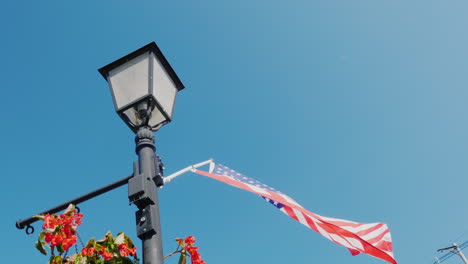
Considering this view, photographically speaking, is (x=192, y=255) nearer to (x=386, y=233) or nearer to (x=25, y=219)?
(x=25, y=219)

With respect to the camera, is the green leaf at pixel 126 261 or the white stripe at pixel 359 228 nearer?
the green leaf at pixel 126 261

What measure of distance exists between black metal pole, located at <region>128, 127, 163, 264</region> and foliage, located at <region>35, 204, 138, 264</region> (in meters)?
0.45

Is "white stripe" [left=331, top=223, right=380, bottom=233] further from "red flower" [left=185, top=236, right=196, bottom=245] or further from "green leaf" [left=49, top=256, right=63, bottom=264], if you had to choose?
"green leaf" [left=49, top=256, right=63, bottom=264]

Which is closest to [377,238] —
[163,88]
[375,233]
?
[375,233]

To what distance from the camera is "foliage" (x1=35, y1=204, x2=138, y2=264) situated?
3084 millimetres

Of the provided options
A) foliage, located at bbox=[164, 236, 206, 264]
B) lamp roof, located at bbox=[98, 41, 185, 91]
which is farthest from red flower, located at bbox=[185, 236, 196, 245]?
lamp roof, located at bbox=[98, 41, 185, 91]

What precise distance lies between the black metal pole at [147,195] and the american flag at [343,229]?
229 centimetres

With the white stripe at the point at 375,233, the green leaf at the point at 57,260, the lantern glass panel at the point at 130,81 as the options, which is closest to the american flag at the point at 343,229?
the white stripe at the point at 375,233

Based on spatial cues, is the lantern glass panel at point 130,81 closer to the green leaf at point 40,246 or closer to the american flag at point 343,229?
the green leaf at point 40,246

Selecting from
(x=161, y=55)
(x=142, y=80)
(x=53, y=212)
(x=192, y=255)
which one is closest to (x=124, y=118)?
(x=142, y=80)

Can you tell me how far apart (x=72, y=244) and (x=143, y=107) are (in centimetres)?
113

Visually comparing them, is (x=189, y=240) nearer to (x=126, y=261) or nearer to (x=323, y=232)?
(x=126, y=261)

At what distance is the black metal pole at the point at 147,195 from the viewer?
2656mm

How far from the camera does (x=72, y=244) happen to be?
314 centimetres
